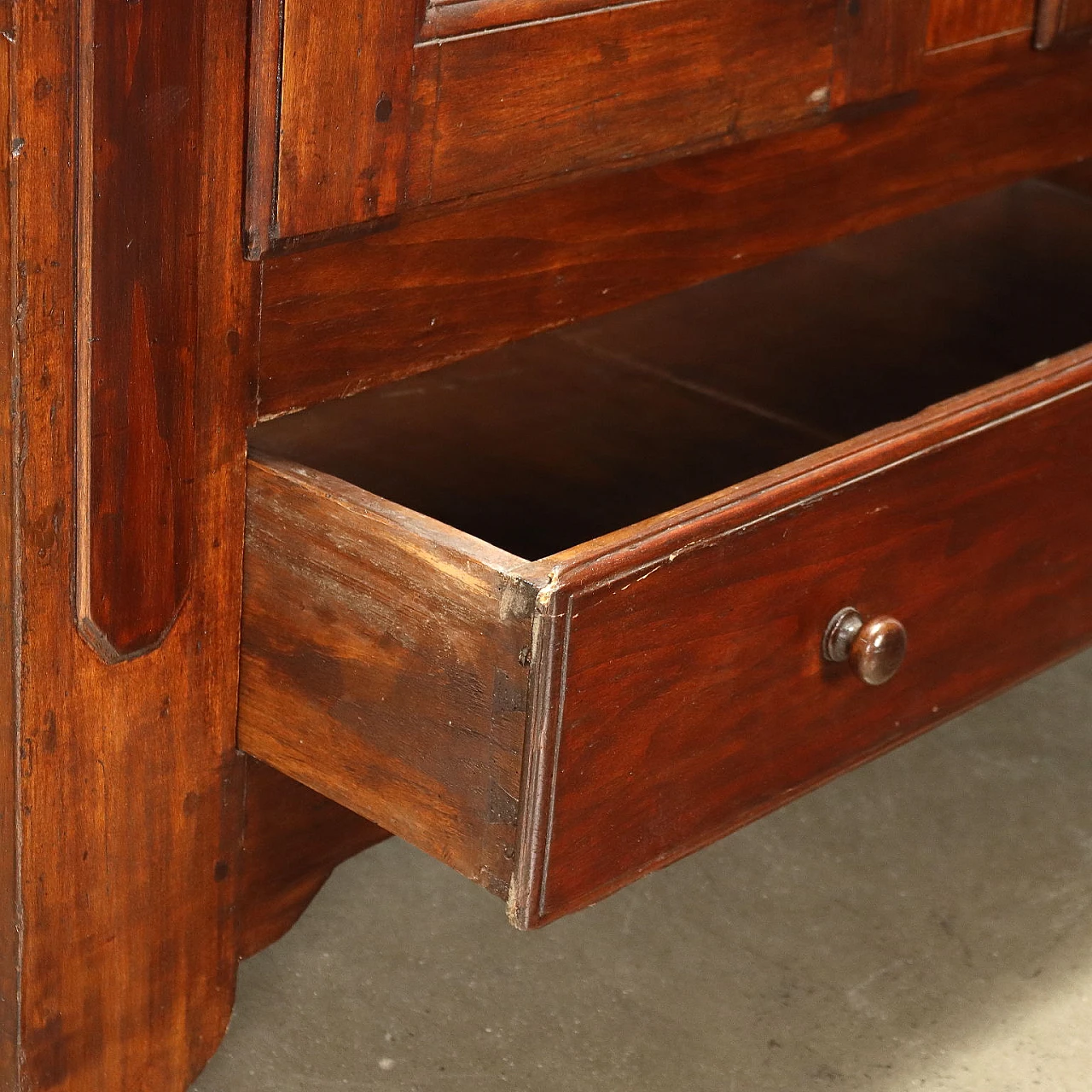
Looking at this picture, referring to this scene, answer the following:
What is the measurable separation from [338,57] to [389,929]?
1.82 feet

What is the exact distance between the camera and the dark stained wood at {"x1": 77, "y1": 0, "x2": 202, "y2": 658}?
0.74 metres

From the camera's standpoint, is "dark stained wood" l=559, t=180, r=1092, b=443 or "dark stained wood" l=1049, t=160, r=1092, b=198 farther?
"dark stained wood" l=1049, t=160, r=1092, b=198

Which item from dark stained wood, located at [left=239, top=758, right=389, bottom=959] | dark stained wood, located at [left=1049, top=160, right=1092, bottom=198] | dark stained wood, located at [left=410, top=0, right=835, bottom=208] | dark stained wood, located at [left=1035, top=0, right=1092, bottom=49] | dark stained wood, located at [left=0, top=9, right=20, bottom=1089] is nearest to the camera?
dark stained wood, located at [left=0, top=9, right=20, bottom=1089]

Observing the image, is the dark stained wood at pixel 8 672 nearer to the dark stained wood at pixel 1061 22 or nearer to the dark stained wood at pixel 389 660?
the dark stained wood at pixel 389 660

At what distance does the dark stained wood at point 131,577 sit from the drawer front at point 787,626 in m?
0.20

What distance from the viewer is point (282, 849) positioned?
1019 millimetres

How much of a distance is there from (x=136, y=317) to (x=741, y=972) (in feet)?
1.81

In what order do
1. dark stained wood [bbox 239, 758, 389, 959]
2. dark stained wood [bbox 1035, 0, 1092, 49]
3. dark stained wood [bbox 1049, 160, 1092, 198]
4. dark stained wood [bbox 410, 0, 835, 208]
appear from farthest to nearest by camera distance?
dark stained wood [bbox 1049, 160, 1092, 198] < dark stained wood [bbox 1035, 0, 1092, 49] < dark stained wood [bbox 239, 758, 389, 959] < dark stained wood [bbox 410, 0, 835, 208]

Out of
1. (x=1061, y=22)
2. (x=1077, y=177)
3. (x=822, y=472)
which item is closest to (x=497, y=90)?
(x=822, y=472)

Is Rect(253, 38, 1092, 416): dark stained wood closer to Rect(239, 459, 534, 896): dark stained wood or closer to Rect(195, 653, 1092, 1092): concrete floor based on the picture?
Rect(239, 459, 534, 896): dark stained wood

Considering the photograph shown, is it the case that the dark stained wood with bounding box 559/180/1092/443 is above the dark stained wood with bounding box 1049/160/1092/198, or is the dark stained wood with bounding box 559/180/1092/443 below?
below

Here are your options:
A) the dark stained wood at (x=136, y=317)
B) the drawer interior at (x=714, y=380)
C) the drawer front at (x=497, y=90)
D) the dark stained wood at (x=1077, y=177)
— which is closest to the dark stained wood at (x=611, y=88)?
the drawer front at (x=497, y=90)

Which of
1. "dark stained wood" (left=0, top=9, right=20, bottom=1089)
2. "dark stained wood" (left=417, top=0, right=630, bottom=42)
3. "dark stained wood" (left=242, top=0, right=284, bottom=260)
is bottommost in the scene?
"dark stained wood" (left=0, top=9, right=20, bottom=1089)

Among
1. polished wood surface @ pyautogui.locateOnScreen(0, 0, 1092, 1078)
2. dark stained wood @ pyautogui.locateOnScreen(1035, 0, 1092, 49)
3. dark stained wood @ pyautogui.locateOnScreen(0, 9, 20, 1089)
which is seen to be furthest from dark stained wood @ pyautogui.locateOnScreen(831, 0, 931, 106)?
dark stained wood @ pyautogui.locateOnScreen(0, 9, 20, 1089)
